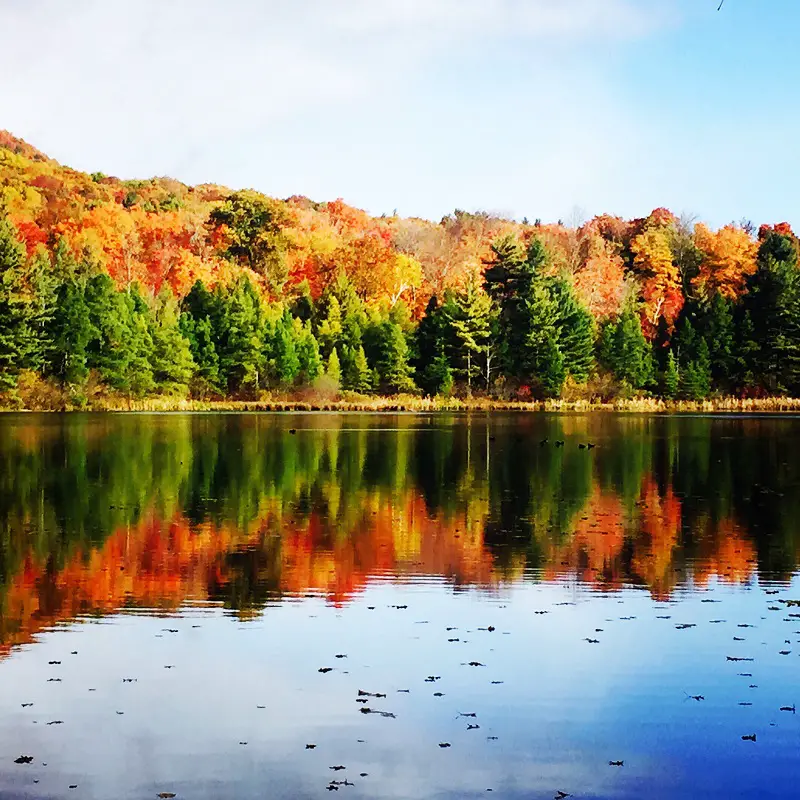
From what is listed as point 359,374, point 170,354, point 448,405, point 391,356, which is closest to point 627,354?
point 448,405

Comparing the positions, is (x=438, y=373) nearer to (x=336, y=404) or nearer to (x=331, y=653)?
(x=336, y=404)

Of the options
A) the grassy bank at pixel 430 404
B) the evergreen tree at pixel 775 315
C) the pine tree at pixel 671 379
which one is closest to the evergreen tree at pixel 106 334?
the grassy bank at pixel 430 404

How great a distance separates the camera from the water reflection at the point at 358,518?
1418cm

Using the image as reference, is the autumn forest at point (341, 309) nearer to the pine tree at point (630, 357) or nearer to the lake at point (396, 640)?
the pine tree at point (630, 357)

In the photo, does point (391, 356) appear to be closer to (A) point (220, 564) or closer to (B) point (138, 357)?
(B) point (138, 357)

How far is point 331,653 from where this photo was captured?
10.5 meters

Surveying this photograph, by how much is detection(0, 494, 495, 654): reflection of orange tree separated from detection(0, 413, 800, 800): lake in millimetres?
63

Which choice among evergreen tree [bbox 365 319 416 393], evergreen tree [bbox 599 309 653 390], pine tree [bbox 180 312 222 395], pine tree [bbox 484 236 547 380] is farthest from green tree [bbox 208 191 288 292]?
evergreen tree [bbox 599 309 653 390]

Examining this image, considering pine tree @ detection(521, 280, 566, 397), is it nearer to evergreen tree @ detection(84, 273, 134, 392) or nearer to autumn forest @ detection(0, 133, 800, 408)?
autumn forest @ detection(0, 133, 800, 408)

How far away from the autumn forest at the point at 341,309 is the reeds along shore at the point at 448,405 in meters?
0.82

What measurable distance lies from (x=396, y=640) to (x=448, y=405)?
66735mm

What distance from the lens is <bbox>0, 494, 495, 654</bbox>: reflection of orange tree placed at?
41.6ft

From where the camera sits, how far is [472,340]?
251 feet

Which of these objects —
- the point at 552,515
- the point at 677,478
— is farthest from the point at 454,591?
the point at 677,478
